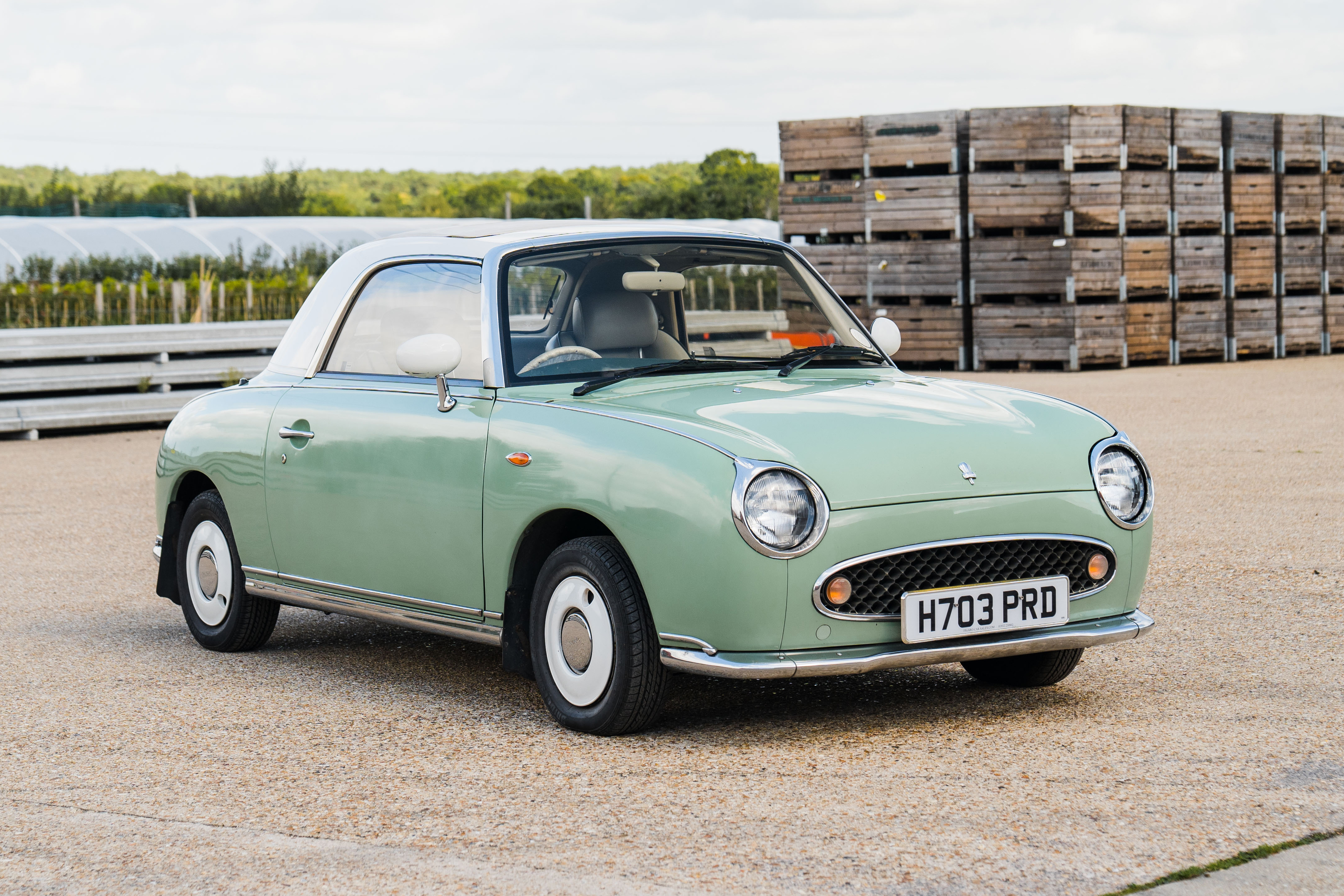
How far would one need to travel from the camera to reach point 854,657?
442 cm

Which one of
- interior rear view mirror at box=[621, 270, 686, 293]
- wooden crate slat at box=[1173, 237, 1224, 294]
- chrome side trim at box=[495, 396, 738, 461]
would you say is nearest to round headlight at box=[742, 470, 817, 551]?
chrome side trim at box=[495, 396, 738, 461]

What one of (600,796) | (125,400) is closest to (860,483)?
(600,796)

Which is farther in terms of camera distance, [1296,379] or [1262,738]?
[1296,379]

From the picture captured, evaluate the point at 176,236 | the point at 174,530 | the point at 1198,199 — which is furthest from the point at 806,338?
the point at 176,236

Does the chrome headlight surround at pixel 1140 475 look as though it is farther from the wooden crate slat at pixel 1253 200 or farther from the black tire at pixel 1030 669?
the wooden crate slat at pixel 1253 200

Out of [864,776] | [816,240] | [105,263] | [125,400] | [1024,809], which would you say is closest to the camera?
[1024,809]

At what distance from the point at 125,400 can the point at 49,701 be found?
11.9 metres

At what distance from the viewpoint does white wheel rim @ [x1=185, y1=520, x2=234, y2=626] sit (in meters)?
6.41

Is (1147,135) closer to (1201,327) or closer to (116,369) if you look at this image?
(1201,327)

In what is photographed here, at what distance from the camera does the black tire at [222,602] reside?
6.36 metres

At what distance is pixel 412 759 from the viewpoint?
4.61 meters

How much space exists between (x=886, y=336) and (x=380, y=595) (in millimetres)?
2106

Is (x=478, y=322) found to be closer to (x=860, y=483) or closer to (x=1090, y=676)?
(x=860, y=483)

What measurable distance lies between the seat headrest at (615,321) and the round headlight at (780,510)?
131cm
